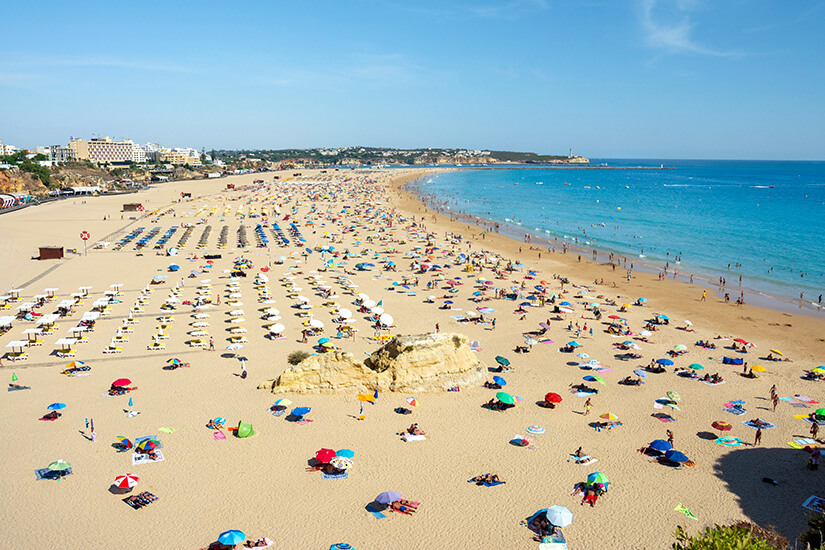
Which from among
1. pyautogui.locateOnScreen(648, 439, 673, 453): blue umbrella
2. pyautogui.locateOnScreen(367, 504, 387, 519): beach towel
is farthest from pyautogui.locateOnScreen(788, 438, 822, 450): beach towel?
pyautogui.locateOnScreen(367, 504, 387, 519): beach towel

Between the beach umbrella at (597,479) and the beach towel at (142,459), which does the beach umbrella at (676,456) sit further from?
the beach towel at (142,459)

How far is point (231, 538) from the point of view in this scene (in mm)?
10695

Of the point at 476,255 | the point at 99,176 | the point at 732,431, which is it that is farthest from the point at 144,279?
the point at 99,176

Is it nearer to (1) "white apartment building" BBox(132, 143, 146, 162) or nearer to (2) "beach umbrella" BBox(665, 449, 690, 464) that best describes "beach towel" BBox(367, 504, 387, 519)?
(2) "beach umbrella" BBox(665, 449, 690, 464)

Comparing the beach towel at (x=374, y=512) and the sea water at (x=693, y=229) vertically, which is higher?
the sea water at (x=693, y=229)

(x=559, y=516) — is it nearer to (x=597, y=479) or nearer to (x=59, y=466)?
(x=597, y=479)

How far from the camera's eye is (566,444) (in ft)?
50.9

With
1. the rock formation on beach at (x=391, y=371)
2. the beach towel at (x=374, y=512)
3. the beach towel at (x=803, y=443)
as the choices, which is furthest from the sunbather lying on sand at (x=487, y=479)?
the beach towel at (x=803, y=443)

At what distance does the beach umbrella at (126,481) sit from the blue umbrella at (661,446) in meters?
14.1

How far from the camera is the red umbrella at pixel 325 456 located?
45.4ft

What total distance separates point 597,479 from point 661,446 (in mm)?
2970

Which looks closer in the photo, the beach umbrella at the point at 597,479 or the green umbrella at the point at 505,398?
the beach umbrella at the point at 597,479

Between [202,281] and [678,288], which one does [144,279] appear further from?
[678,288]

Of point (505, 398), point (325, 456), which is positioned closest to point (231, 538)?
point (325, 456)
